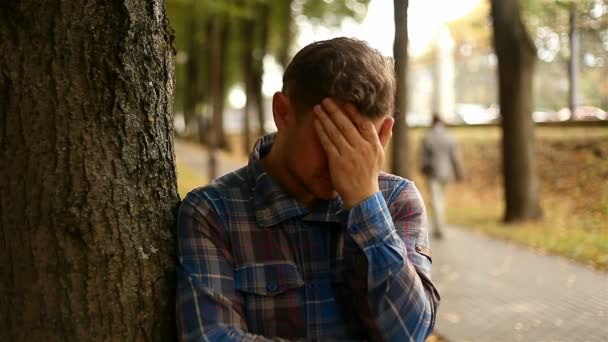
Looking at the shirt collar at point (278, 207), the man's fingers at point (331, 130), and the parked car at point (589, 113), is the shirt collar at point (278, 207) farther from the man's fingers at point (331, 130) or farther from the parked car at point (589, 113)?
the parked car at point (589, 113)

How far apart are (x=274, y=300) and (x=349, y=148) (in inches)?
19.3

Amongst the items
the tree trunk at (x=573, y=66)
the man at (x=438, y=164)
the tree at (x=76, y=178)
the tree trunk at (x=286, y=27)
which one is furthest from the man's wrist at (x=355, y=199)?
the tree trunk at (x=286, y=27)

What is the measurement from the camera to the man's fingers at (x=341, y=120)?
1.67 metres

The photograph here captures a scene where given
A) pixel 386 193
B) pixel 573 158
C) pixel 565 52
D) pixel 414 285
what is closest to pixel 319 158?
pixel 386 193

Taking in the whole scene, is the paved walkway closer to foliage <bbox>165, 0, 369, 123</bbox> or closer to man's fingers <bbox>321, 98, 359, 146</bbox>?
man's fingers <bbox>321, 98, 359, 146</bbox>

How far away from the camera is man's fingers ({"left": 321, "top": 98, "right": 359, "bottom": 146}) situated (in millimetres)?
1665

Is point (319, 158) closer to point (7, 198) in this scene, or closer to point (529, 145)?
point (7, 198)

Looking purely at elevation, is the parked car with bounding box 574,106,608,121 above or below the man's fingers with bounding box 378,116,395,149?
below

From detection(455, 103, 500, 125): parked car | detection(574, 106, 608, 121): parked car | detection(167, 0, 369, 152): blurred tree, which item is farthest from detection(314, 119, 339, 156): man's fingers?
detection(455, 103, 500, 125): parked car

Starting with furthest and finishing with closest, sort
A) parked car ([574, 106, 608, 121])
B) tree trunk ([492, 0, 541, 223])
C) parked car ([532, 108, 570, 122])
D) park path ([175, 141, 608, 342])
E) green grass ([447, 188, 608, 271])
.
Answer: parked car ([532, 108, 570, 122]) < parked car ([574, 106, 608, 121]) < tree trunk ([492, 0, 541, 223]) < green grass ([447, 188, 608, 271]) < park path ([175, 141, 608, 342])

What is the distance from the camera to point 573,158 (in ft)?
54.7

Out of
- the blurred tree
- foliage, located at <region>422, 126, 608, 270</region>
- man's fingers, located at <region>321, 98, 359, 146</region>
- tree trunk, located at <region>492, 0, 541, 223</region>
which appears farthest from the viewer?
the blurred tree

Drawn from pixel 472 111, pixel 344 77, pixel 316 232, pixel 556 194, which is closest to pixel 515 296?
pixel 316 232

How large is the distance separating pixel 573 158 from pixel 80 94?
54.8 ft
